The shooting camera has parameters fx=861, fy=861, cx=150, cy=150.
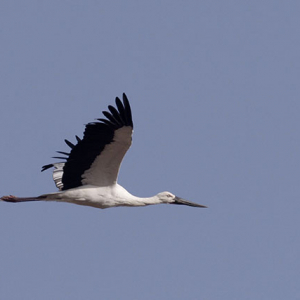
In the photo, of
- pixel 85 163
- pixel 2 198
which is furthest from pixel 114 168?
pixel 2 198

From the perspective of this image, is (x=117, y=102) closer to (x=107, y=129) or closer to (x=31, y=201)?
(x=107, y=129)

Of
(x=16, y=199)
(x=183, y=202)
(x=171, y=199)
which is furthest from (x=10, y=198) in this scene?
(x=183, y=202)

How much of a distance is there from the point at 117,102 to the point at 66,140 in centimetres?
412

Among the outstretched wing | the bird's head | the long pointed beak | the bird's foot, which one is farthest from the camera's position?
the long pointed beak

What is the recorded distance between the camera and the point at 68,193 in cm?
1742

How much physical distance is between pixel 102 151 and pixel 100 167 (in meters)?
0.61

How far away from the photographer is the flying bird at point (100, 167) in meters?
16.2

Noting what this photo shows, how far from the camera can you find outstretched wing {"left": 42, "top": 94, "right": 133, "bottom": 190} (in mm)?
16188

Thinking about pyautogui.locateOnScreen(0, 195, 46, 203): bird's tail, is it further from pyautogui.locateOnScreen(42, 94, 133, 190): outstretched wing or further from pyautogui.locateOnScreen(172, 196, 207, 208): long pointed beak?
pyautogui.locateOnScreen(172, 196, 207, 208): long pointed beak

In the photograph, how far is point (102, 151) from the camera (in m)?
16.7

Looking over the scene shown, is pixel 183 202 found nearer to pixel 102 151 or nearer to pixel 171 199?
pixel 171 199

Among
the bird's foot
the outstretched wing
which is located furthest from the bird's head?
the bird's foot

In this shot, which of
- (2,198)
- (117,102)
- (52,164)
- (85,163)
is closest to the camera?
(117,102)

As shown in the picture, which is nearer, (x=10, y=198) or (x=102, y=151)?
(x=102, y=151)
